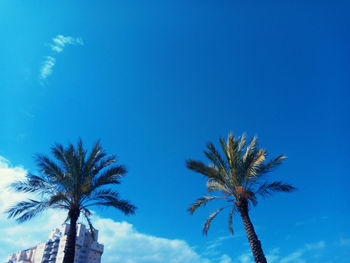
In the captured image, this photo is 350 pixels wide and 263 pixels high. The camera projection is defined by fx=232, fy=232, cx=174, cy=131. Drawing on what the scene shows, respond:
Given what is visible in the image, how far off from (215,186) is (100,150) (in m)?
8.22

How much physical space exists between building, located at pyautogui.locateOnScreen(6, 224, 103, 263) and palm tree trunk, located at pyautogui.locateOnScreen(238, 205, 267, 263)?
255 ft

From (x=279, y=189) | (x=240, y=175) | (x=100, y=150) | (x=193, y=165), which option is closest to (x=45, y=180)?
(x=100, y=150)

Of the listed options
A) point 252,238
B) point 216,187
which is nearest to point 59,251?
point 216,187

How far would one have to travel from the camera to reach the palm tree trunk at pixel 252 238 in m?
11.7

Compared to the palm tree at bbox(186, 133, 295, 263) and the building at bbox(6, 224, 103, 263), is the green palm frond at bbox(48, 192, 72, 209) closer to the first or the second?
the palm tree at bbox(186, 133, 295, 263)

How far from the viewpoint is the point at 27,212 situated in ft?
46.3

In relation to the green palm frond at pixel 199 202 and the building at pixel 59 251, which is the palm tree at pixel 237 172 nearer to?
the green palm frond at pixel 199 202

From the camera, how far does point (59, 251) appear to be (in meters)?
76.9

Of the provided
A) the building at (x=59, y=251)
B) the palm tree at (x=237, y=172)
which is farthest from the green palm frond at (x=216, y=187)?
the building at (x=59, y=251)

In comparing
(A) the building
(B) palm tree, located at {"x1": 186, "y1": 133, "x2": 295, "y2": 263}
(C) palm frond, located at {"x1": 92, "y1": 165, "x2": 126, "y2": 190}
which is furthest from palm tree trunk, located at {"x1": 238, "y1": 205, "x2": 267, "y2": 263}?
(A) the building

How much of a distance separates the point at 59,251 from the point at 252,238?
277ft

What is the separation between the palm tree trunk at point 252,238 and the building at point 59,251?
7771 cm

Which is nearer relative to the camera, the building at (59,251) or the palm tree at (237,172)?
the palm tree at (237,172)

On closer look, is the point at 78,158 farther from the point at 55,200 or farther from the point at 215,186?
the point at 215,186
